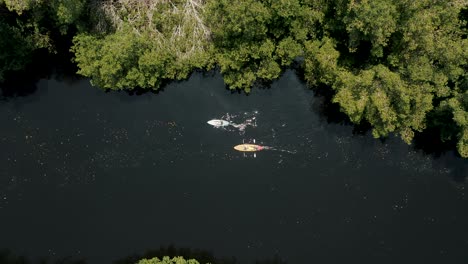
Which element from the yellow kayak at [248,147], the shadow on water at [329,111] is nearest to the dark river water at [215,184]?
the shadow on water at [329,111]

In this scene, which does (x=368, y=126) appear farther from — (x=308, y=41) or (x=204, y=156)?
(x=204, y=156)

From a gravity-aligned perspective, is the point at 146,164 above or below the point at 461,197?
above

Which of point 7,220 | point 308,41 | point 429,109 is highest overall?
point 308,41

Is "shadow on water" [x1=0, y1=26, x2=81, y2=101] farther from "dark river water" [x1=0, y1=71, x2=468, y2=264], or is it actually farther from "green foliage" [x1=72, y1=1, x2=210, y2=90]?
"green foliage" [x1=72, y1=1, x2=210, y2=90]

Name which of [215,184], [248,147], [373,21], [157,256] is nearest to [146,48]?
[248,147]

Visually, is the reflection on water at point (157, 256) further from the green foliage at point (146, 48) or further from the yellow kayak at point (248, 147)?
the green foliage at point (146, 48)

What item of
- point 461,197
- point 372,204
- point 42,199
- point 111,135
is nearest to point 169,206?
point 111,135

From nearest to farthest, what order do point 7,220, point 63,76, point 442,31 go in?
point 442,31 → point 7,220 → point 63,76
